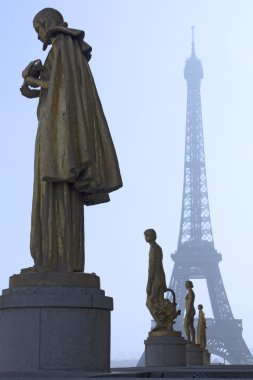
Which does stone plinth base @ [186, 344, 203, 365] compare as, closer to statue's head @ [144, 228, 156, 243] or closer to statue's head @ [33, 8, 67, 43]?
statue's head @ [144, 228, 156, 243]

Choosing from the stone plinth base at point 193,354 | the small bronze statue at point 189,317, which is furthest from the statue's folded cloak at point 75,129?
the small bronze statue at point 189,317

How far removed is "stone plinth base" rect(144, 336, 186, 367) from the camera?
18.0m

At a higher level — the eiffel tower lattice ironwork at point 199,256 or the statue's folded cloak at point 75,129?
the eiffel tower lattice ironwork at point 199,256

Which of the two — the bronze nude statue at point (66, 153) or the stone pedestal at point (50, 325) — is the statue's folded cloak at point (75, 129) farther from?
the stone pedestal at point (50, 325)

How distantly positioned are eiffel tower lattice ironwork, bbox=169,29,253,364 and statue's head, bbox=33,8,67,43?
2772 inches

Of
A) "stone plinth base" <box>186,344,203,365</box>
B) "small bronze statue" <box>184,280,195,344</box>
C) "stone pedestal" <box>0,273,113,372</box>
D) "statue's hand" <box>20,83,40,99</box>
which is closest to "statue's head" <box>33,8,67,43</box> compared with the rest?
"statue's hand" <box>20,83,40,99</box>

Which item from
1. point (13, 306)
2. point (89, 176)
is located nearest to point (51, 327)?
point (13, 306)

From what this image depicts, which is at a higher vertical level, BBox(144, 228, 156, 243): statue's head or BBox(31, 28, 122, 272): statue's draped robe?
BBox(144, 228, 156, 243): statue's head

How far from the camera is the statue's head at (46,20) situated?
9406 millimetres

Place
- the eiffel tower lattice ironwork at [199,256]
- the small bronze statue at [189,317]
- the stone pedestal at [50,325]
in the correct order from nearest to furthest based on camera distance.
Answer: the stone pedestal at [50,325]
the small bronze statue at [189,317]
the eiffel tower lattice ironwork at [199,256]

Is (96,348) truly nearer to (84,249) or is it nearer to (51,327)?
(51,327)

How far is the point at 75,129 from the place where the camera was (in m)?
8.84

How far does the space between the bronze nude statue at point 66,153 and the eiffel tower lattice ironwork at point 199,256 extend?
7019 centimetres

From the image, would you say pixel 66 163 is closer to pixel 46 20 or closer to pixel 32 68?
pixel 32 68
